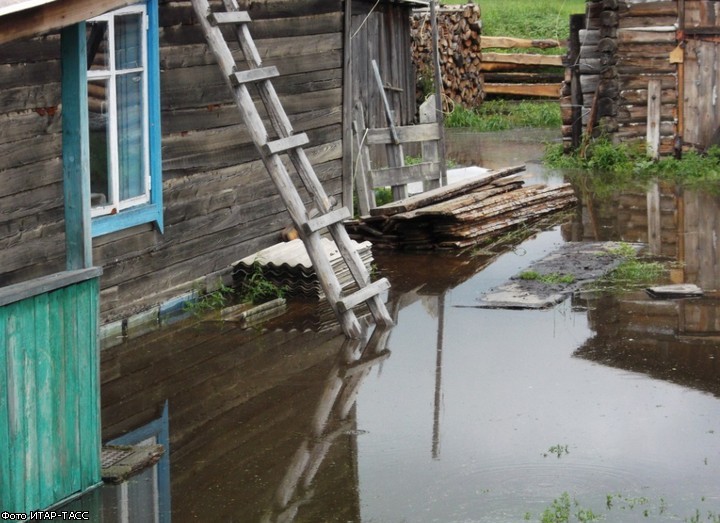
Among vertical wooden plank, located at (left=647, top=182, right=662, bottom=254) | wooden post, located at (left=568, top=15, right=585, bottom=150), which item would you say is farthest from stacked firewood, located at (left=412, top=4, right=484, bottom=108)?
vertical wooden plank, located at (left=647, top=182, right=662, bottom=254)

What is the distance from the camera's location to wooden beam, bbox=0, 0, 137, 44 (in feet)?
16.6

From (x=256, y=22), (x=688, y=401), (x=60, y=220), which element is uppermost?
(x=256, y=22)

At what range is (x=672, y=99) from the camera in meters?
18.9

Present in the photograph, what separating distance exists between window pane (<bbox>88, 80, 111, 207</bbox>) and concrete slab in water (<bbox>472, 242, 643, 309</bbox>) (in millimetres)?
3461

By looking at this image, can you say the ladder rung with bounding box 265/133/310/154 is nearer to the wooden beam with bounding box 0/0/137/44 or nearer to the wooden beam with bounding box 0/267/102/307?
the wooden beam with bounding box 0/267/102/307

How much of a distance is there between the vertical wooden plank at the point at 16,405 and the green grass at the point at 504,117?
20.9 meters

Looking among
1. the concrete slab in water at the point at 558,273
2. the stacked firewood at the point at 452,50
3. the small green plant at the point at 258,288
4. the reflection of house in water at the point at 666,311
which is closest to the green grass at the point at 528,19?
the stacked firewood at the point at 452,50

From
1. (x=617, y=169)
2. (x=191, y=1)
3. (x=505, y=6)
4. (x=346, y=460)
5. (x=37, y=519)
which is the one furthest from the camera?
(x=505, y=6)

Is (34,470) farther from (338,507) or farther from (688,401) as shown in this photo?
(688,401)

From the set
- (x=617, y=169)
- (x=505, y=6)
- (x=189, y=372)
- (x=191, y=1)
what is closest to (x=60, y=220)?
(x=189, y=372)

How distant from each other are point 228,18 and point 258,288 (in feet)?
8.17

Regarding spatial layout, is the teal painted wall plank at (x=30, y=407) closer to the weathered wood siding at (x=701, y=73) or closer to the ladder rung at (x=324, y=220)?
the ladder rung at (x=324, y=220)

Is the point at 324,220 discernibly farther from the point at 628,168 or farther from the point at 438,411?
the point at 628,168

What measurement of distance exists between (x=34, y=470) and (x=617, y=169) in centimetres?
1453
